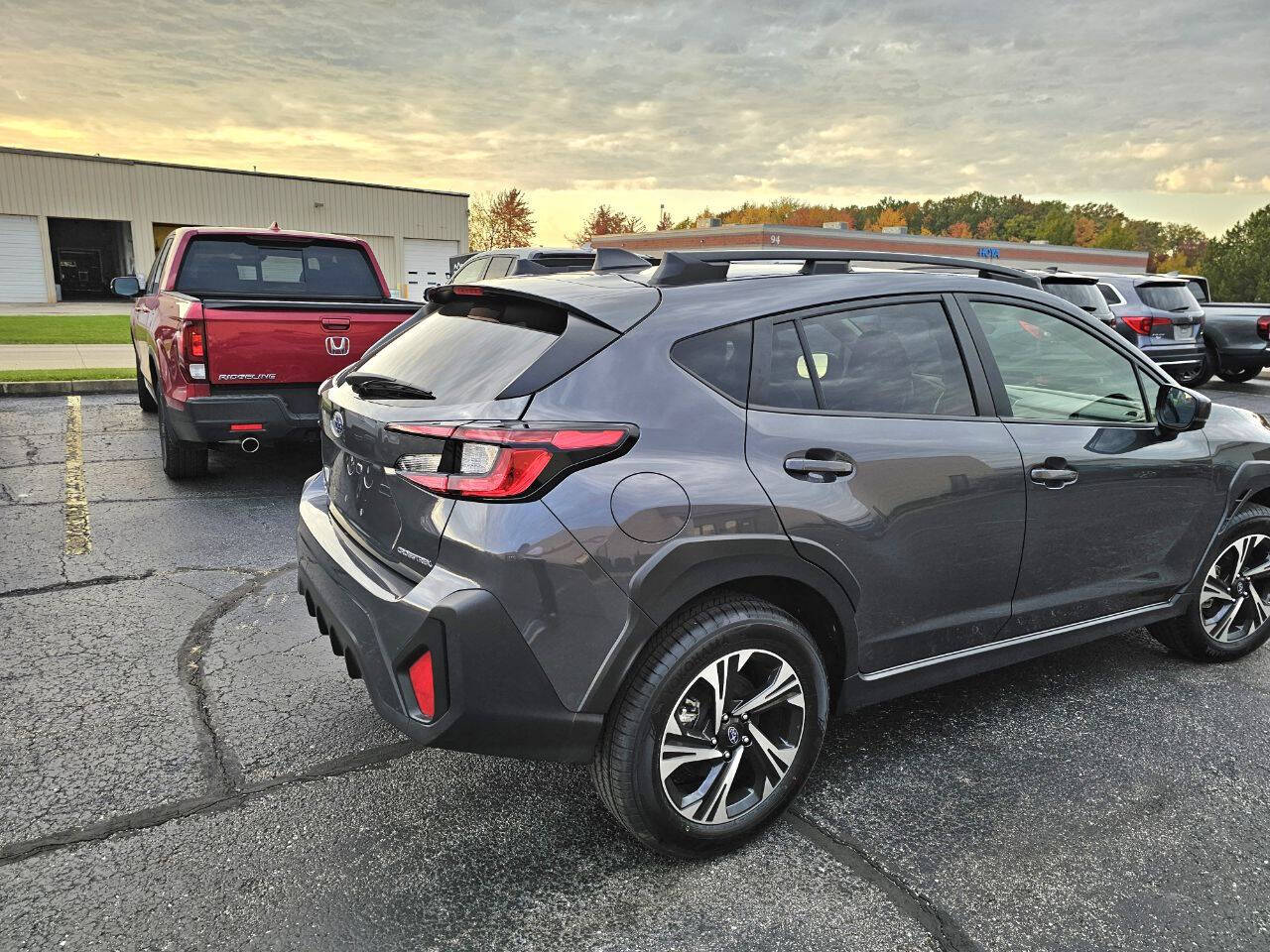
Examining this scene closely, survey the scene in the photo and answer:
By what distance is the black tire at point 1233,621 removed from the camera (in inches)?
153

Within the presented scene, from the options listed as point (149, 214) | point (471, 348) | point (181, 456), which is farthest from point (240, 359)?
point (149, 214)

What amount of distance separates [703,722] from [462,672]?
2.40ft

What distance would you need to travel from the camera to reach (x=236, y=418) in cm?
609

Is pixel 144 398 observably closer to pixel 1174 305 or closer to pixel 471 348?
pixel 471 348

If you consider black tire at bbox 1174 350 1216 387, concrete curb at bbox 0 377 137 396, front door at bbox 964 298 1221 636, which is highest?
front door at bbox 964 298 1221 636

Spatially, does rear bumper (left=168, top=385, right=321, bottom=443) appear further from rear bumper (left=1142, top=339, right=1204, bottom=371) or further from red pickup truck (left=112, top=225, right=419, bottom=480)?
rear bumper (left=1142, top=339, right=1204, bottom=371)

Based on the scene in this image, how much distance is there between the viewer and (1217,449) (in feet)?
12.3

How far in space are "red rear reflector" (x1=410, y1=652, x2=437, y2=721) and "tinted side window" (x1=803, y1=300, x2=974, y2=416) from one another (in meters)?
1.39

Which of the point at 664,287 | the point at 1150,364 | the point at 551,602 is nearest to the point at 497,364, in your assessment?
the point at 664,287

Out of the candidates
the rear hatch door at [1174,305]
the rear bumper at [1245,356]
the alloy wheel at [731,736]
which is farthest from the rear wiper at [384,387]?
the rear bumper at [1245,356]

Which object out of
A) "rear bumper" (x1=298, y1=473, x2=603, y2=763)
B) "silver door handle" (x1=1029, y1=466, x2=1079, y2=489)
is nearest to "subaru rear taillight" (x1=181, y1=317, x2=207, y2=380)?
"rear bumper" (x1=298, y1=473, x2=603, y2=763)

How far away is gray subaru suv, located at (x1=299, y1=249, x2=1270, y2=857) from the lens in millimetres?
2293

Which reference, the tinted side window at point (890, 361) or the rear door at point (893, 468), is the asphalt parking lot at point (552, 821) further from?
the tinted side window at point (890, 361)

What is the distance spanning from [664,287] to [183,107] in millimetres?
34879
